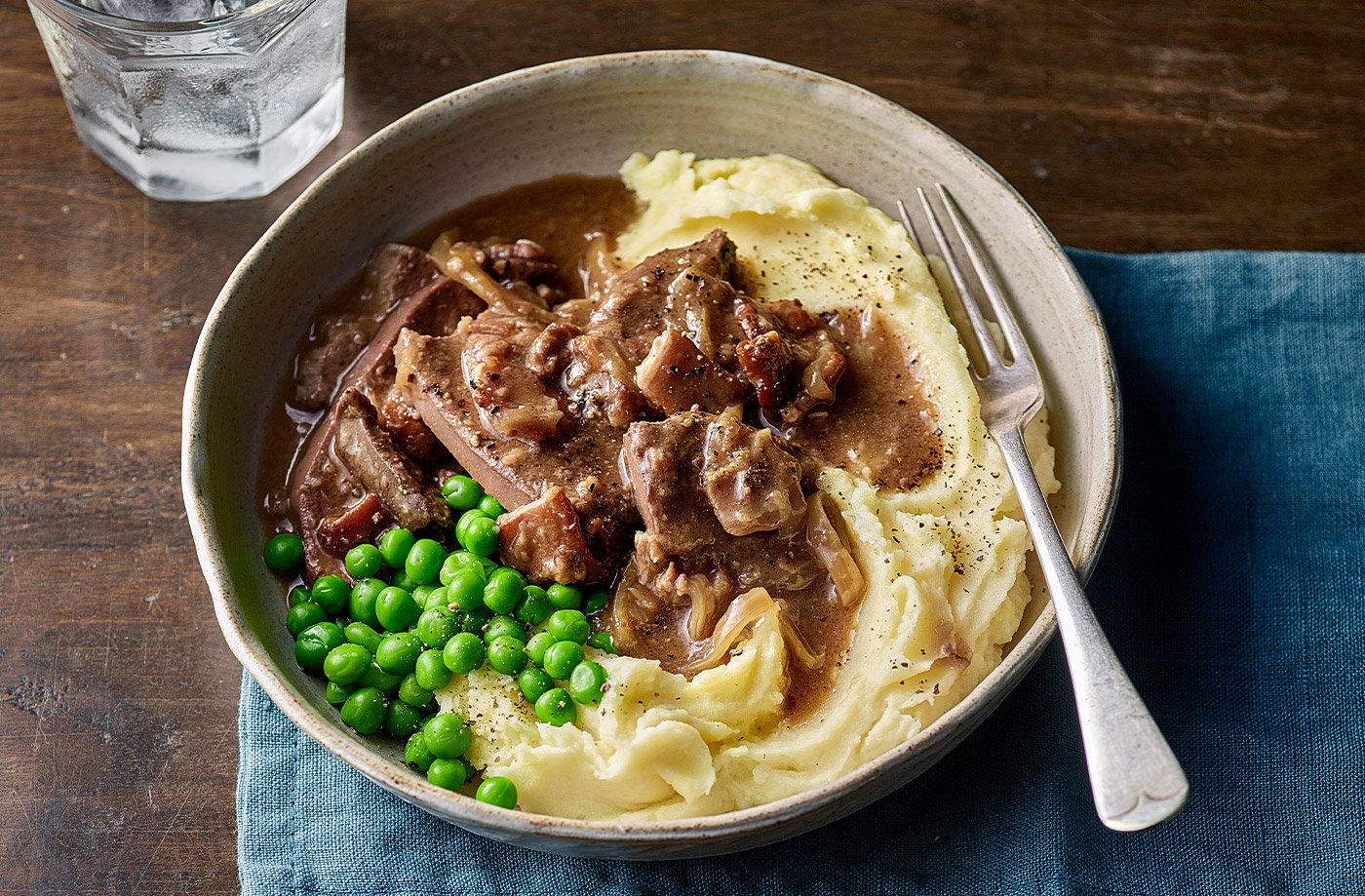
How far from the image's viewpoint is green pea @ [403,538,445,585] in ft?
15.1

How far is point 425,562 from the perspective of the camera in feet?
15.1

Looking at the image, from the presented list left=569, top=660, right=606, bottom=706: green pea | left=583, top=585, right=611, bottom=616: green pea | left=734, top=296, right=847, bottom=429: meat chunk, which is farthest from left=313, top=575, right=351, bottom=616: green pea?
left=734, top=296, right=847, bottom=429: meat chunk

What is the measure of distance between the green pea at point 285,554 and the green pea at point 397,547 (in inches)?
12.6

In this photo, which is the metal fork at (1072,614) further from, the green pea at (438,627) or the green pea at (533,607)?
the green pea at (438,627)

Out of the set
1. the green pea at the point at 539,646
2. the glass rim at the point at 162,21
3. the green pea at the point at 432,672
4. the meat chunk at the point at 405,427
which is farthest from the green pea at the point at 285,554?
the glass rim at the point at 162,21

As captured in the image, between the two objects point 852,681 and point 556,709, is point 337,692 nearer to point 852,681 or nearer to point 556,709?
point 556,709

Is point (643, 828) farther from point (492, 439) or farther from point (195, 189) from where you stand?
point (195, 189)

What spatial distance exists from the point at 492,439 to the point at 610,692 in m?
1.11

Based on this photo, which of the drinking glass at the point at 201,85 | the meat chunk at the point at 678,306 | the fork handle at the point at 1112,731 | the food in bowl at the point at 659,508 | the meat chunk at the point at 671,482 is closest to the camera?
the fork handle at the point at 1112,731

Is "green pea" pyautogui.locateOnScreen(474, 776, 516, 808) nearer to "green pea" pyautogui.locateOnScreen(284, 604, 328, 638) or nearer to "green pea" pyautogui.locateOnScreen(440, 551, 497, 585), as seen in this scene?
"green pea" pyautogui.locateOnScreen(440, 551, 497, 585)

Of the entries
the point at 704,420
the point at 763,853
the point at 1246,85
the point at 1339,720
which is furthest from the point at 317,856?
the point at 1246,85

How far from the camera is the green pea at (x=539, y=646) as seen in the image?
4336 millimetres

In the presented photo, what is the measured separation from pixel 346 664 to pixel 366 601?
0.30 m

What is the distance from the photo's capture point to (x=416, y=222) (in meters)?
5.60
